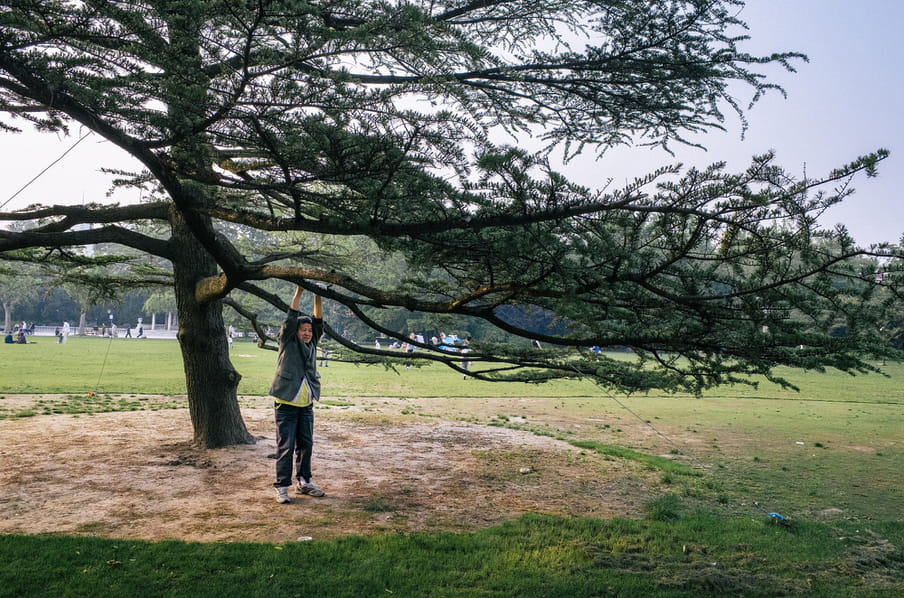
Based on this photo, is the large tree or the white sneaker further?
the white sneaker

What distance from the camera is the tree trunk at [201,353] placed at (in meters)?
9.37

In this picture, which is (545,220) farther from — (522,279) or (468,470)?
(468,470)

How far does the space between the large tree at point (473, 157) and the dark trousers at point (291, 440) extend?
1.25 m

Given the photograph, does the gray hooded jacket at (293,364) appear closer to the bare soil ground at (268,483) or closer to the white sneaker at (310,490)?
the white sneaker at (310,490)

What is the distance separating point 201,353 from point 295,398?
335 centimetres

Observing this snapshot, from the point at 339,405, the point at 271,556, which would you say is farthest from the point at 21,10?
the point at 339,405

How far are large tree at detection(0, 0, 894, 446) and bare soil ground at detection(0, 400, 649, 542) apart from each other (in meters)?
1.75

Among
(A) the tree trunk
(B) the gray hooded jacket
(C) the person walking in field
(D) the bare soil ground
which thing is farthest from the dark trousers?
(A) the tree trunk

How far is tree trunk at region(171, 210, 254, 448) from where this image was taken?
9.37m

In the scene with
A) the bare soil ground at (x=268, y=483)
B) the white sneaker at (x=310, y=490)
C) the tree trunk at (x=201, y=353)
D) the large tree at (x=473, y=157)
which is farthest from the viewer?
the tree trunk at (x=201, y=353)

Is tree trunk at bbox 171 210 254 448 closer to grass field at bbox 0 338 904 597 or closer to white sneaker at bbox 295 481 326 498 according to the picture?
white sneaker at bbox 295 481 326 498

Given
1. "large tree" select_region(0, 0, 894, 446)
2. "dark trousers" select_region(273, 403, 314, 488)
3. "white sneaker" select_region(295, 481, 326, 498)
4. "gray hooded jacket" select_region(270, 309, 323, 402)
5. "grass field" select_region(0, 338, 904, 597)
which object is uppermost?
"large tree" select_region(0, 0, 894, 446)

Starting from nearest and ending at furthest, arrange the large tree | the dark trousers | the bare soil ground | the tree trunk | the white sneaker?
the large tree, the bare soil ground, the dark trousers, the white sneaker, the tree trunk

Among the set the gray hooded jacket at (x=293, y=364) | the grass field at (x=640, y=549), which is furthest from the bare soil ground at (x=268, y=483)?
the gray hooded jacket at (x=293, y=364)
